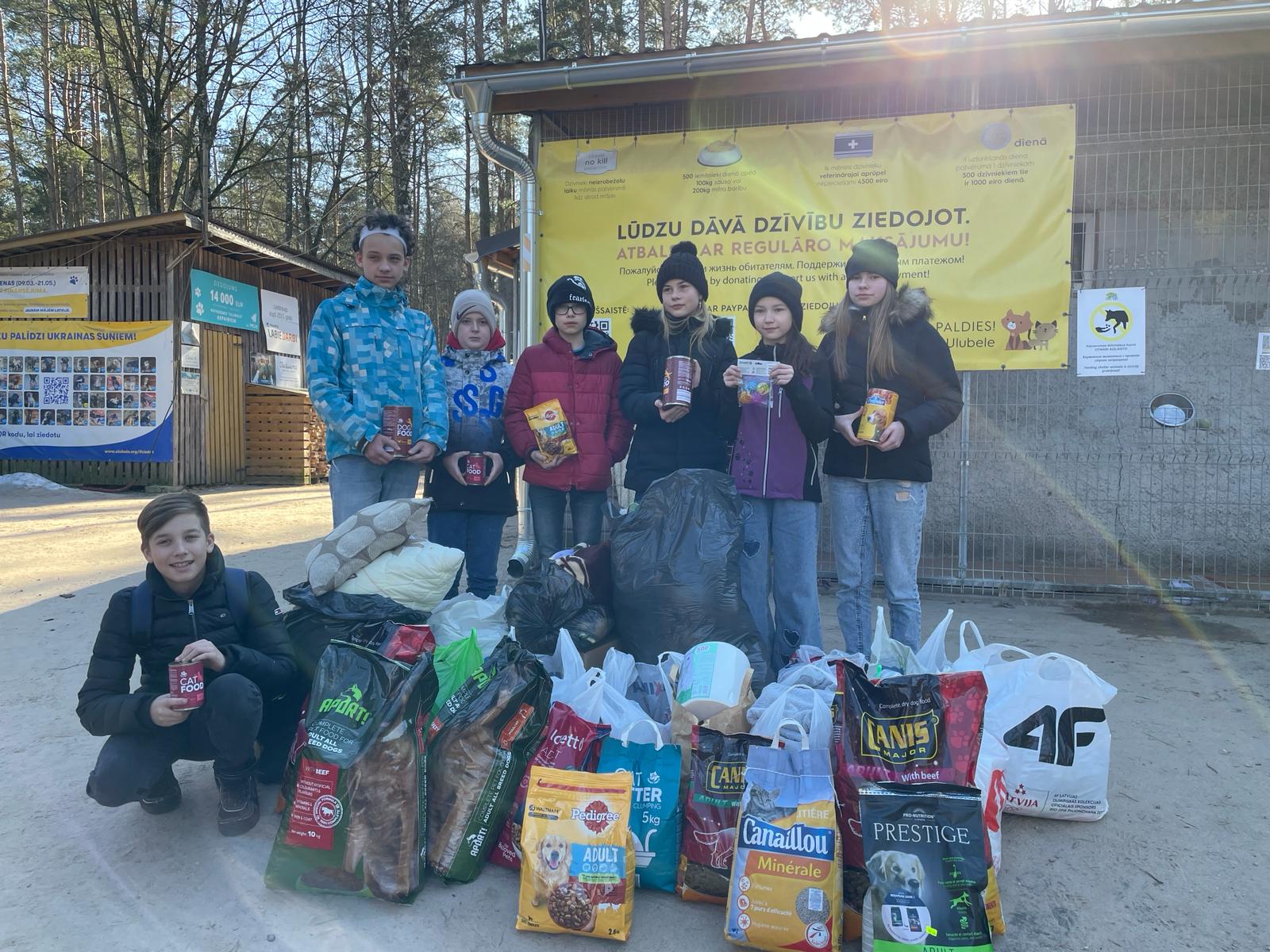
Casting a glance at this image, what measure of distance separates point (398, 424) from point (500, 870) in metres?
1.84

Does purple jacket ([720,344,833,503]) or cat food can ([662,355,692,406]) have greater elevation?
cat food can ([662,355,692,406])

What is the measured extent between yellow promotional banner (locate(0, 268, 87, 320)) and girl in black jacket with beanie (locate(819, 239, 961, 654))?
38.3 ft

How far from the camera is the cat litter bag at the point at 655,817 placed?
2211mm

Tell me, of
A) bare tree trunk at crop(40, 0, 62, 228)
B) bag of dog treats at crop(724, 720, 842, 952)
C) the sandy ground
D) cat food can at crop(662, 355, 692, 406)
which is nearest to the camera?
bag of dog treats at crop(724, 720, 842, 952)

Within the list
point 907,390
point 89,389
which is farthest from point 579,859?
point 89,389

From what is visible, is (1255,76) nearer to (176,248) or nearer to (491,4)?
(176,248)

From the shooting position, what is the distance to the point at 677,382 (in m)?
3.10

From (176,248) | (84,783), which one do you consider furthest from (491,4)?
(84,783)

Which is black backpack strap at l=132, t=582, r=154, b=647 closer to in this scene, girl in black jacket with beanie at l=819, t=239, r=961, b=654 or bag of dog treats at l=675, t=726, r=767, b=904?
bag of dog treats at l=675, t=726, r=767, b=904

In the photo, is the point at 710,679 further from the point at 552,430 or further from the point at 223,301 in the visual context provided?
the point at 223,301

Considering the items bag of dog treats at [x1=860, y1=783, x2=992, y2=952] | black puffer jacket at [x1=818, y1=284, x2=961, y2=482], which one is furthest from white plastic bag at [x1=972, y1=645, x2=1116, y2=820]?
black puffer jacket at [x1=818, y1=284, x2=961, y2=482]

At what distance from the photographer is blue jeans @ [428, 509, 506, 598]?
3.97m

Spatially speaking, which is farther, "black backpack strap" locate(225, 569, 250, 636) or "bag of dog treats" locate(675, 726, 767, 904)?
"black backpack strap" locate(225, 569, 250, 636)

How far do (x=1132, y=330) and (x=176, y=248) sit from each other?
37.1ft
